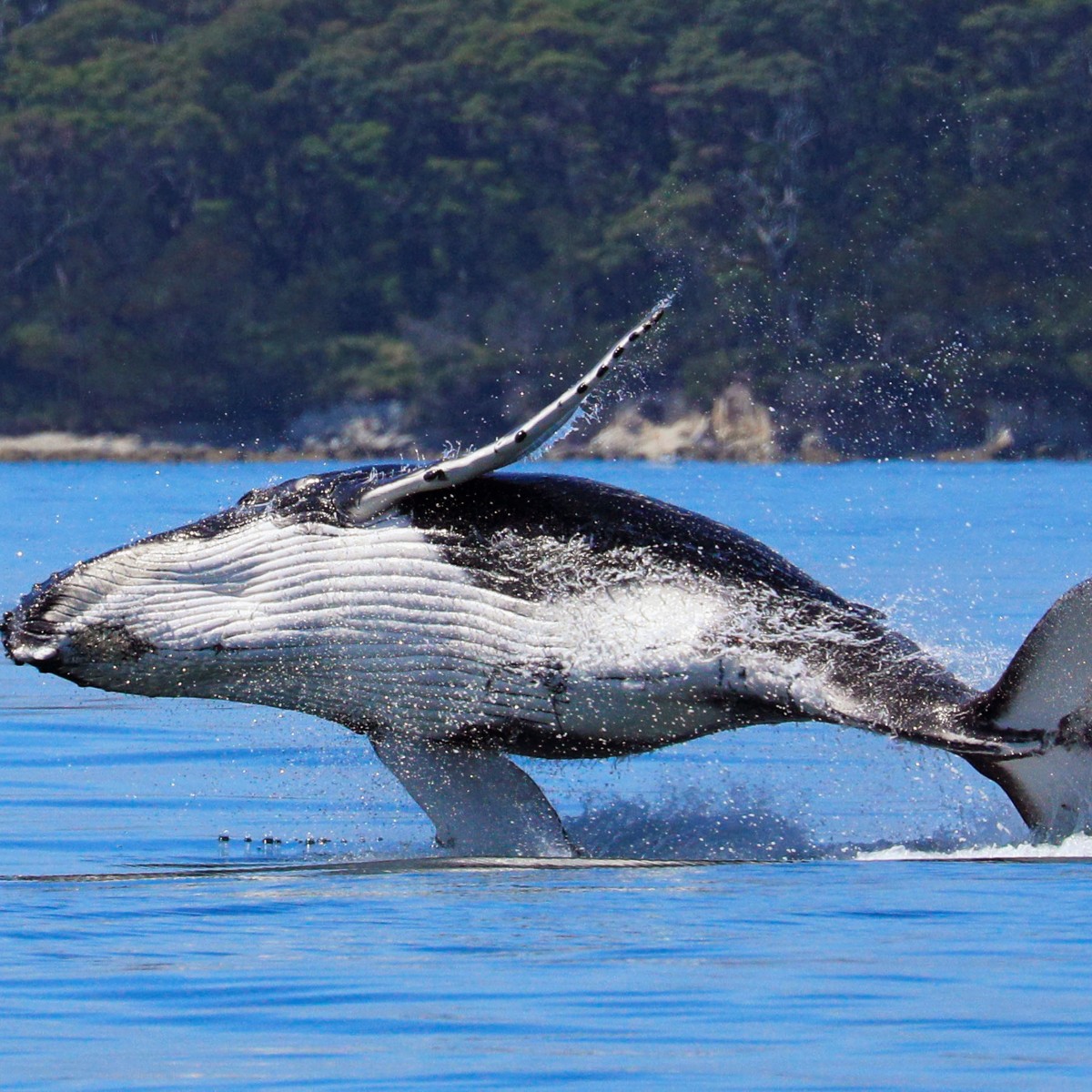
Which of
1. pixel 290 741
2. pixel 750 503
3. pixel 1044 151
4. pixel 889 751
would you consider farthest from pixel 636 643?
pixel 1044 151

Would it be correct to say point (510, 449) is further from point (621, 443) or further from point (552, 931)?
point (621, 443)

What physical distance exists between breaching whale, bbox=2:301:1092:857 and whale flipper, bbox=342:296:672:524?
0.01 meters

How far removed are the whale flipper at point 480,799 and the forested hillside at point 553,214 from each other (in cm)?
7194

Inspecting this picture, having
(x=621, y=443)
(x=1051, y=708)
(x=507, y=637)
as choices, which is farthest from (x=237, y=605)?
(x=621, y=443)

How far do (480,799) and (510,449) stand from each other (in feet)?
5.14

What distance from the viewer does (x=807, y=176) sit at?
89750mm

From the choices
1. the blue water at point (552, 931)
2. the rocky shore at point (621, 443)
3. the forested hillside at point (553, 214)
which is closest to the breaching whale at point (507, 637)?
the blue water at point (552, 931)

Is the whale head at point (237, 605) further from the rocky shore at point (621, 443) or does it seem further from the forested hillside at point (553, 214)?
the forested hillside at point (553, 214)

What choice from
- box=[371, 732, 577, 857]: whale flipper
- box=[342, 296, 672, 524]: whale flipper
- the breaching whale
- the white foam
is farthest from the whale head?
the white foam

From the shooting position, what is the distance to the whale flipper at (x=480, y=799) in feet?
32.1

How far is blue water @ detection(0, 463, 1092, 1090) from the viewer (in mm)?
6965

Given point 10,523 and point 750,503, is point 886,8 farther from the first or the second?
point 10,523

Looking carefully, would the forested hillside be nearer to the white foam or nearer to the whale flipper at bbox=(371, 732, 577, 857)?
the white foam

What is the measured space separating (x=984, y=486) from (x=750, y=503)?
11740 mm
